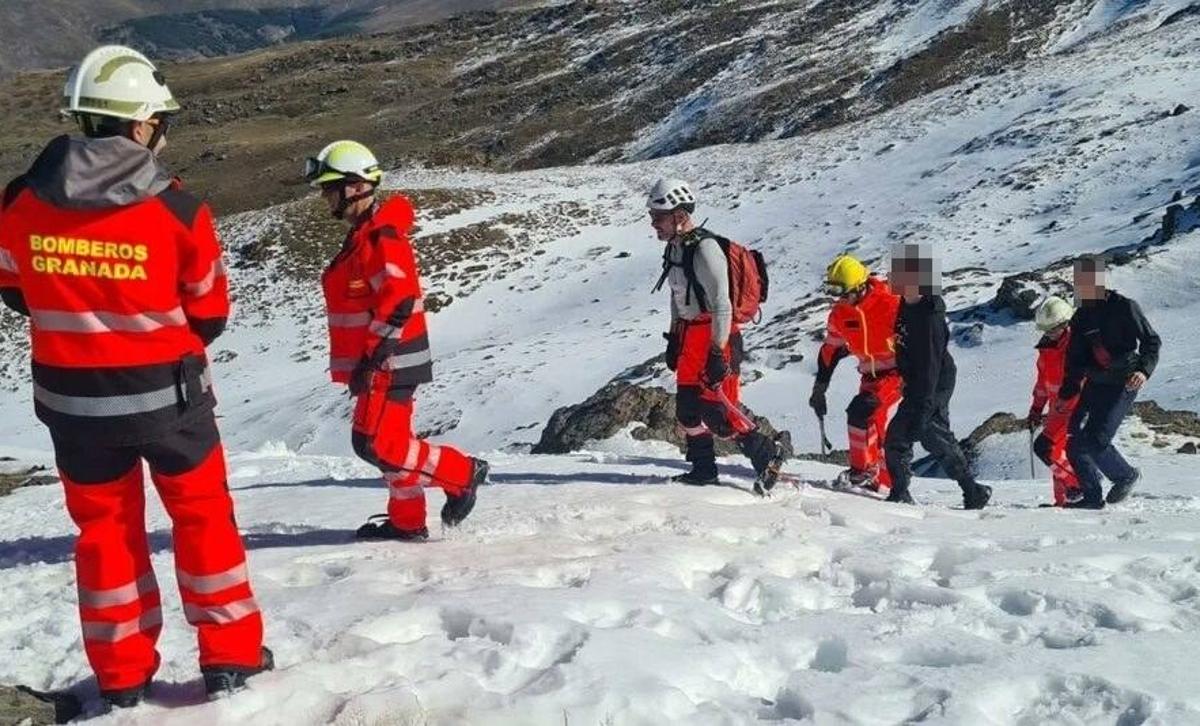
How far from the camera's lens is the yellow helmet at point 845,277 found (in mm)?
8750

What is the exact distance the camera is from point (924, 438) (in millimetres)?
8461

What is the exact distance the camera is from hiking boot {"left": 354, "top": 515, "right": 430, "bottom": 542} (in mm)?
6270

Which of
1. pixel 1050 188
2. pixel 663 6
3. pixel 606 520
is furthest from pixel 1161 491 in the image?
pixel 663 6

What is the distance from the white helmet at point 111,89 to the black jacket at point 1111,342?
Answer: 284 inches

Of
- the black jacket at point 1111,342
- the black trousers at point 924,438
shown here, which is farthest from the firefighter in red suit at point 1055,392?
the black trousers at point 924,438

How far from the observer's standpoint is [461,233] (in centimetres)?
2975

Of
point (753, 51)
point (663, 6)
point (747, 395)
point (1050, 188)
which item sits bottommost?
point (747, 395)

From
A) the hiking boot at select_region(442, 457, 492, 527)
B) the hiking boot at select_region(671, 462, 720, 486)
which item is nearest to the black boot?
the hiking boot at select_region(671, 462, 720, 486)

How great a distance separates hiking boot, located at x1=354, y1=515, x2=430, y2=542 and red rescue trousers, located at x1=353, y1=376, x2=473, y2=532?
25 mm

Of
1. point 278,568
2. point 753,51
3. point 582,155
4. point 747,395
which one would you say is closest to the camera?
point 278,568

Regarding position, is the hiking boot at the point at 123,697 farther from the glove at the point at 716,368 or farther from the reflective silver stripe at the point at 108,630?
the glove at the point at 716,368

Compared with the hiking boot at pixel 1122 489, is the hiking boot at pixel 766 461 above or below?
above

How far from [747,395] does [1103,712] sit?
37.3 ft

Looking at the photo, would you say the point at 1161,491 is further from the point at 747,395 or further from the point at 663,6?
the point at 663,6
